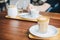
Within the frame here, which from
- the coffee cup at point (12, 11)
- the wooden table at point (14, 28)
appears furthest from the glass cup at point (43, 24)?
the coffee cup at point (12, 11)

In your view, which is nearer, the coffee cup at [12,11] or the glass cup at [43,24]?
the glass cup at [43,24]

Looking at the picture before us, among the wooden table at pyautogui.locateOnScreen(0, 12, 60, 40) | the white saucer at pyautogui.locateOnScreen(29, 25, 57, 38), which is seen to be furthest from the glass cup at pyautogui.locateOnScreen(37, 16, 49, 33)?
the wooden table at pyautogui.locateOnScreen(0, 12, 60, 40)

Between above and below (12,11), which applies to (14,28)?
below

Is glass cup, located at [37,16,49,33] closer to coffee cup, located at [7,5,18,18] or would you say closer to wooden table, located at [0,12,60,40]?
wooden table, located at [0,12,60,40]

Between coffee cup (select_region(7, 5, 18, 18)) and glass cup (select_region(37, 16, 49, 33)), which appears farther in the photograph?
coffee cup (select_region(7, 5, 18, 18))

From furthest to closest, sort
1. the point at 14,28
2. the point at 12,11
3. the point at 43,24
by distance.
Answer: the point at 12,11 < the point at 14,28 < the point at 43,24

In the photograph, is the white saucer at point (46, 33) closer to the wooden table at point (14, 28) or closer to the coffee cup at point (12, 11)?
the wooden table at point (14, 28)

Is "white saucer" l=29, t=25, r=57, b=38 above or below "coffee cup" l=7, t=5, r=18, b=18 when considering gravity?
below

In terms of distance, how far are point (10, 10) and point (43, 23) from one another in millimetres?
527

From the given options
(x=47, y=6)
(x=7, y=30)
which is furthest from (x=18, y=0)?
(x=7, y=30)

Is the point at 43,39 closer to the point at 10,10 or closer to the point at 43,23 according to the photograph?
the point at 43,23

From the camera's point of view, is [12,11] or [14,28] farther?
[12,11]

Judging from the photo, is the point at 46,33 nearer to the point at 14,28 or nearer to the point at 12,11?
the point at 14,28

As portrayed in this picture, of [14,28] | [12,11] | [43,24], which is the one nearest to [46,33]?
[43,24]
